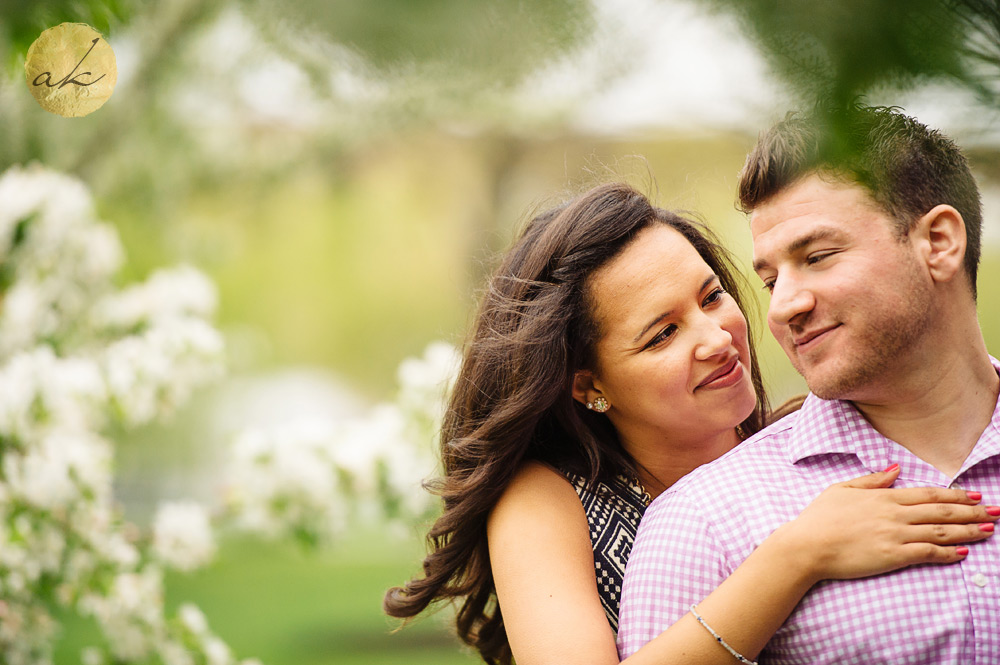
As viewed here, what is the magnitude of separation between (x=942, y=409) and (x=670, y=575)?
1.52 feet

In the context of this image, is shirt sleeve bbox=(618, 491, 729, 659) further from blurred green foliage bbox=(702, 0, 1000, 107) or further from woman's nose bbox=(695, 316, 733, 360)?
blurred green foliage bbox=(702, 0, 1000, 107)

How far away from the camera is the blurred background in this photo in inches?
16.5

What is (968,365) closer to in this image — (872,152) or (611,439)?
(611,439)

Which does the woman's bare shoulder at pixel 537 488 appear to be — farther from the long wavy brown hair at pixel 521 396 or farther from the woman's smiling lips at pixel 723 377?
the woman's smiling lips at pixel 723 377

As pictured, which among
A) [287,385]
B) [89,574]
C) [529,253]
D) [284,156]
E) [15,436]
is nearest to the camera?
[529,253]

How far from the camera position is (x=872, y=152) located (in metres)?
0.50

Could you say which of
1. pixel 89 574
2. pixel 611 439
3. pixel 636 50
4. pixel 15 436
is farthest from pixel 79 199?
pixel 636 50

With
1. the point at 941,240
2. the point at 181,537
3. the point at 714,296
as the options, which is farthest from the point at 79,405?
the point at 941,240

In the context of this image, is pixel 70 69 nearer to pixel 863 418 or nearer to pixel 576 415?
pixel 863 418

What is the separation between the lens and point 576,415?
187 cm

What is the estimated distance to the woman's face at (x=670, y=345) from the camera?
1675 millimetres

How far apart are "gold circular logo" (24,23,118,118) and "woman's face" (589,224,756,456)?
125 centimetres

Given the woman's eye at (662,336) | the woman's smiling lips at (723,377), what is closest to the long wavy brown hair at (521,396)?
the woman's eye at (662,336)

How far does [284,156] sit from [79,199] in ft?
9.42
